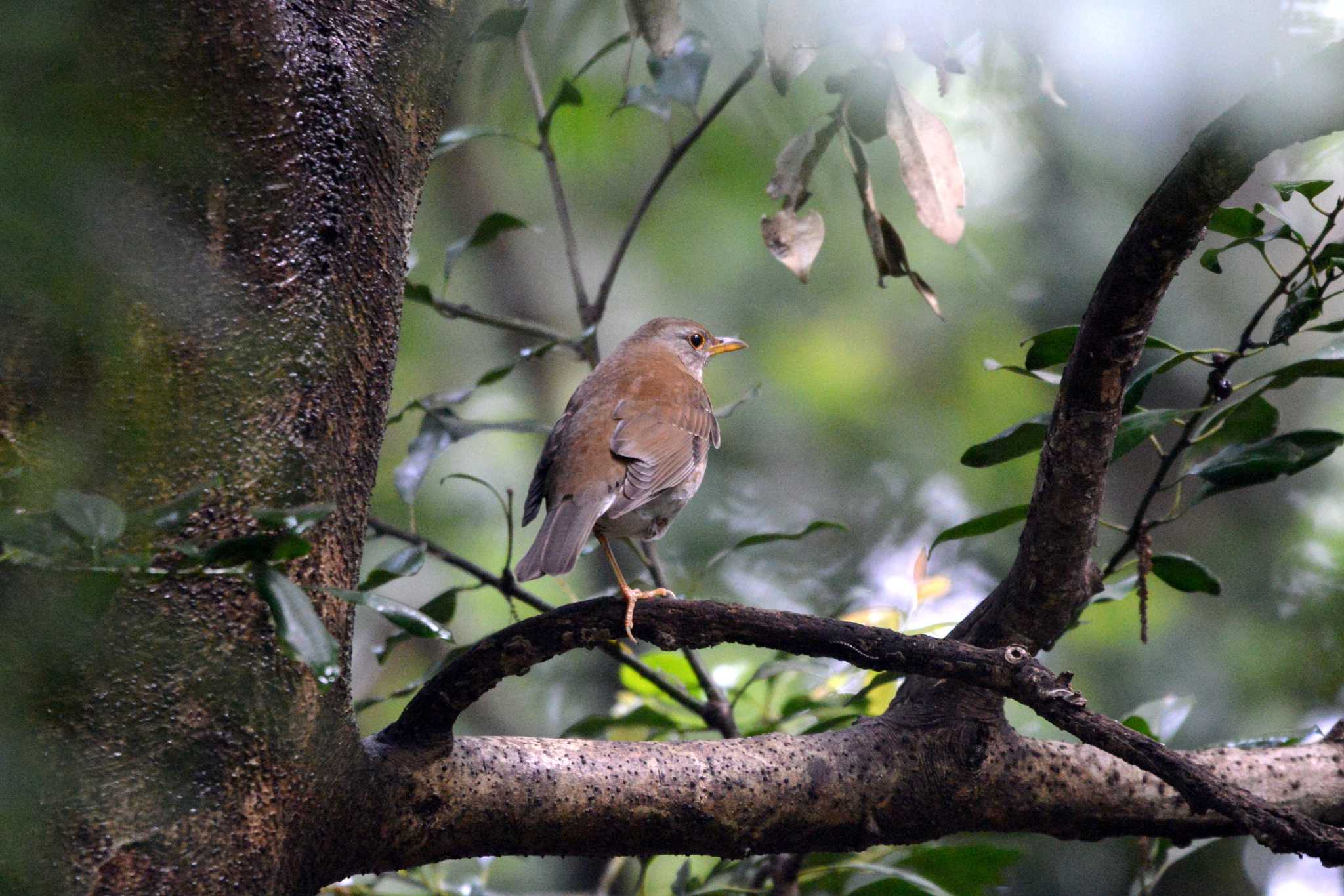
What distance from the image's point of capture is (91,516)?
1.01 metres

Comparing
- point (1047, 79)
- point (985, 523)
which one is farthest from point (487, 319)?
point (1047, 79)

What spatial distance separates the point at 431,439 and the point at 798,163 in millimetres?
1237

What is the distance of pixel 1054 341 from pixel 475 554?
171 inches

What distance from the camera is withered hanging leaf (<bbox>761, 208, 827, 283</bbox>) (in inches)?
98.6

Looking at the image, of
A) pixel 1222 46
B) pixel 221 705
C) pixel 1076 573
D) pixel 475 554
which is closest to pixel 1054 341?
pixel 1076 573

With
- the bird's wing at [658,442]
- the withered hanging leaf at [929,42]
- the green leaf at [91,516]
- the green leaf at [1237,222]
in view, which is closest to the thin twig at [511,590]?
the bird's wing at [658,442]

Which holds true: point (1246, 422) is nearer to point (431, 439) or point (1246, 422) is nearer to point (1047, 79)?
point (1047, 79)

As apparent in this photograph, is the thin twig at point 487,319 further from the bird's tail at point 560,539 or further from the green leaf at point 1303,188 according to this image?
the green leaf at point 1303,188

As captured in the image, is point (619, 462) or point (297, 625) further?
point (619, 462)

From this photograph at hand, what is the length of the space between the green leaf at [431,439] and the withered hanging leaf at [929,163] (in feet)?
4.31

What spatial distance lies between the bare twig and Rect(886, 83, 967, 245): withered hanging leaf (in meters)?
0.98

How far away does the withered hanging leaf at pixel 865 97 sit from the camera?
2.46 meters

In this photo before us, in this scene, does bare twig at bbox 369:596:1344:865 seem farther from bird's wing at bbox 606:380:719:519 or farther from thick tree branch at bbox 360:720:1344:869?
bird's wing at bbox 606:380:719:519

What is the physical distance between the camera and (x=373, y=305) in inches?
75.3
